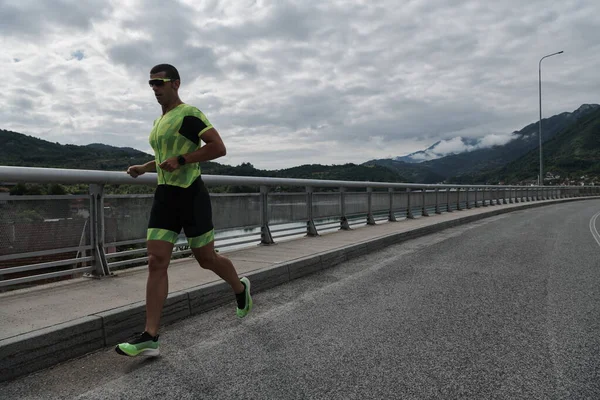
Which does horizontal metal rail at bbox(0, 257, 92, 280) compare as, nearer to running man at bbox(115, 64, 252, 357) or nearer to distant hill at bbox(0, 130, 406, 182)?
running man at bbox(115, 64, 252, 357)

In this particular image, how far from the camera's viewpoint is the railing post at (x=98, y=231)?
5.07 metres

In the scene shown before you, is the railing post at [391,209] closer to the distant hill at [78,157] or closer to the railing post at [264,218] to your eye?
the distant hill at [78,157]

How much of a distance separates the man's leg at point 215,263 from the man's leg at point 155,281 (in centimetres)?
26

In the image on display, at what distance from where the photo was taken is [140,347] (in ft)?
10.0

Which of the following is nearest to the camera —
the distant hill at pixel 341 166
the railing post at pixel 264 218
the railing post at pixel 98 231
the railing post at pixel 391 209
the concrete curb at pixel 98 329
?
the concrete curb at pixel 98 329

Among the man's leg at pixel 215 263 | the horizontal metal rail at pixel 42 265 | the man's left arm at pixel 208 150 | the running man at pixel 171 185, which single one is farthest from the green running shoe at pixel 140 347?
the horizontal metal rail at pixel 42 265

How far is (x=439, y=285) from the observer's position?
5.56 meters

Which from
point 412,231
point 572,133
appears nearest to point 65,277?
point 412,231

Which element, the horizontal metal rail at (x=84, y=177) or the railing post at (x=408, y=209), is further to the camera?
the railing post at (x=408, y=209)

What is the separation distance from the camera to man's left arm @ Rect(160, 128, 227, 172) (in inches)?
122

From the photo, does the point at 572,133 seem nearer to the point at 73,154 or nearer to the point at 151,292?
the point at 73,154

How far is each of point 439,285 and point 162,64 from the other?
4.04m

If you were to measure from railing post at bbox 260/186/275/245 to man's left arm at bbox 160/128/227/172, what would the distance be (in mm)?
4952

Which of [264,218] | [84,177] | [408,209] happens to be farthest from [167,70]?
[408,209]
